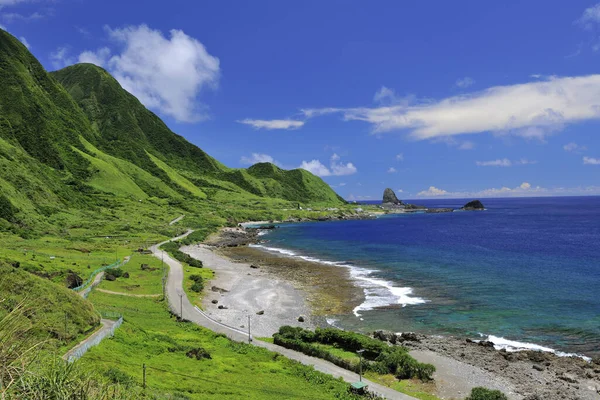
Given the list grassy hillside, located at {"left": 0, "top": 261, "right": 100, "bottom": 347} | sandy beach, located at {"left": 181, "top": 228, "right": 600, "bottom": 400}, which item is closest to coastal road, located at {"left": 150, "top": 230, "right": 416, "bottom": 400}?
sandy beach, located at {"left": 181, "top": 228, "right": 600, "bottom": 400}

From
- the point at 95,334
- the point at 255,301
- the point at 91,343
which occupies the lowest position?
the point at 255,301

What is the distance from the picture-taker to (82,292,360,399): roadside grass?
36.9 m

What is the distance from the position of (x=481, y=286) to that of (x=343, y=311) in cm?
3237

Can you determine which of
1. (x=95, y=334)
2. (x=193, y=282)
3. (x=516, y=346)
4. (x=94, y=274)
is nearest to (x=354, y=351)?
(x=516, y=346)

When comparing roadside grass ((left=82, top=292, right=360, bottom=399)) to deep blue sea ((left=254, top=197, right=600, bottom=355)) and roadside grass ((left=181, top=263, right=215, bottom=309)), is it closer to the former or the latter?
roadside grass ((left=181, top=263, right=215, bottom=309))

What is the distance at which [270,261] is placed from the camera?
123 metres

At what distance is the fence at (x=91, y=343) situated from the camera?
124 ft

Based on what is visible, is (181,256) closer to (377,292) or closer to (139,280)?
(139,280)

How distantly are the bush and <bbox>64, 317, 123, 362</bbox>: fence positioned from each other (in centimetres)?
3485

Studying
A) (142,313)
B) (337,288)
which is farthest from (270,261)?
(142,313)

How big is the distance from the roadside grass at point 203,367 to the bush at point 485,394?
441 inches

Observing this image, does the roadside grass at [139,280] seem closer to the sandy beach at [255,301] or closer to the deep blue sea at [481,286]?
the sandy beach at [255,301]

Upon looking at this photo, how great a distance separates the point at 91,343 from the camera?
42344 millimetres

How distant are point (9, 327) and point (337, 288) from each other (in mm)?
80450
